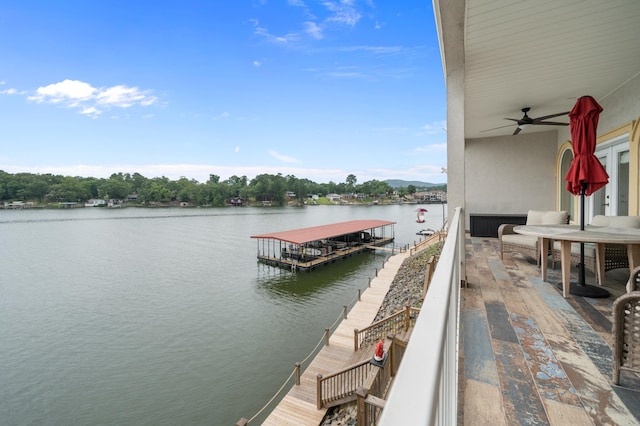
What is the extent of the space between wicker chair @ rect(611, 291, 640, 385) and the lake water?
9.71 metres

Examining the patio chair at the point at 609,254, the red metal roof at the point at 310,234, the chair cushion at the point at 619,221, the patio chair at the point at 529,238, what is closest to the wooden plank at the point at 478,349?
the patio chair at the point at 609,254

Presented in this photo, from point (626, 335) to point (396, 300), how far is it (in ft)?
37.5

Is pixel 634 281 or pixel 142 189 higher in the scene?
pixel 142 189

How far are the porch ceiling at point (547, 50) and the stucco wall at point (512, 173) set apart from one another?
257cm

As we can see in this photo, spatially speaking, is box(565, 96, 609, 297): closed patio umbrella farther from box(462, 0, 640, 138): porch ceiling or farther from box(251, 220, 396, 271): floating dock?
box(251, 220, 396, 271): floating dock

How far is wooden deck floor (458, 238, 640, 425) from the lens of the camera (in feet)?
4.71

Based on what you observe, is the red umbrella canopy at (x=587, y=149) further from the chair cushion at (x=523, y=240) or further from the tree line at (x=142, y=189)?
the tree line at (x=142, y=189)

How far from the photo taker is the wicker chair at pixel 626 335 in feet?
5.08

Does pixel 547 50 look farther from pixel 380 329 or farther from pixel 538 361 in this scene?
pixel 380 329

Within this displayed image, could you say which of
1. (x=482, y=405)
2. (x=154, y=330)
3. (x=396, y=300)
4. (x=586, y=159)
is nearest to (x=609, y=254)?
(x=586, y=159)

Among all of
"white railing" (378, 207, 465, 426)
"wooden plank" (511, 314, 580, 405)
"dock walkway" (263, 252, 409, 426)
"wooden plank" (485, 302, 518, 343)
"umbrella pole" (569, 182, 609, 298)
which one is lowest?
"dock walkway" (263, 252, 409, 426)

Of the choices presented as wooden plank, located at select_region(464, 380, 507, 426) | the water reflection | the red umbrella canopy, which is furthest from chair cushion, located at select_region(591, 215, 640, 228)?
the water reflection

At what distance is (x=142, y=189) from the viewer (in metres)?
74.5

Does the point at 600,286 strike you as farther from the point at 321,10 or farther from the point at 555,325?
the point at 321,10
